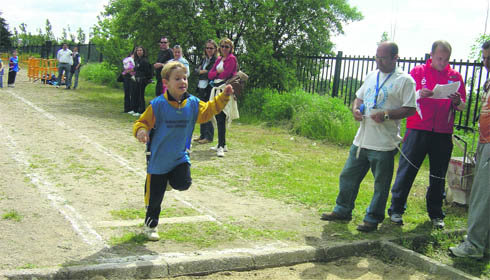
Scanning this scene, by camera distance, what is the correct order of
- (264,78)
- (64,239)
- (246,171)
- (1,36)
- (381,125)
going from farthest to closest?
(1,36)
(264,78)
(246,171)
(381,125)
(64,239)

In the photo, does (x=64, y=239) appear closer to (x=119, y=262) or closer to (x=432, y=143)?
(x=119, y=262)

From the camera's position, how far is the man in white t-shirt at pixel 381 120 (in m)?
5.61

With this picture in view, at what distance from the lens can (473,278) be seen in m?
4.67

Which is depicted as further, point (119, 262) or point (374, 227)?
point (374, 227)

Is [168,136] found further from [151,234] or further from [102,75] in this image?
[102,75]

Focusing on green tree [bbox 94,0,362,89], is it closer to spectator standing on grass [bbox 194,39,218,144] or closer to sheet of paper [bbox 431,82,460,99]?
spectator standing on grass [bbox 194,39,218,144]

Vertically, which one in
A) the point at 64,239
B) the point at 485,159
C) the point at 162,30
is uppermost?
the point at 162,30

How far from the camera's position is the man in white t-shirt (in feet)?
18.4

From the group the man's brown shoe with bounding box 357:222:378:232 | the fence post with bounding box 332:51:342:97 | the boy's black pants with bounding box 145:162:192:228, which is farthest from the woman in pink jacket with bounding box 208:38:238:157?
the fence post with bounding box 332:51:342:97

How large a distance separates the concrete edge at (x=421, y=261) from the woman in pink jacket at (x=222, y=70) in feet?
15.8

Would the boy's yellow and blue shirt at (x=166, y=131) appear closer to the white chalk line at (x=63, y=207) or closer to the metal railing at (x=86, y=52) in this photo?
the white chalk line at (x=63, y=207)

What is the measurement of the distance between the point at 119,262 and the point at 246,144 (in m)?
7.02

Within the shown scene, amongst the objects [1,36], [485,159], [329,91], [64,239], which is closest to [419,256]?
[485,159]

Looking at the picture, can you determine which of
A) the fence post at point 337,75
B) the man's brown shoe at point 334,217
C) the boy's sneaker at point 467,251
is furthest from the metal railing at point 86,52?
the boy's sneaker at point 467,251
